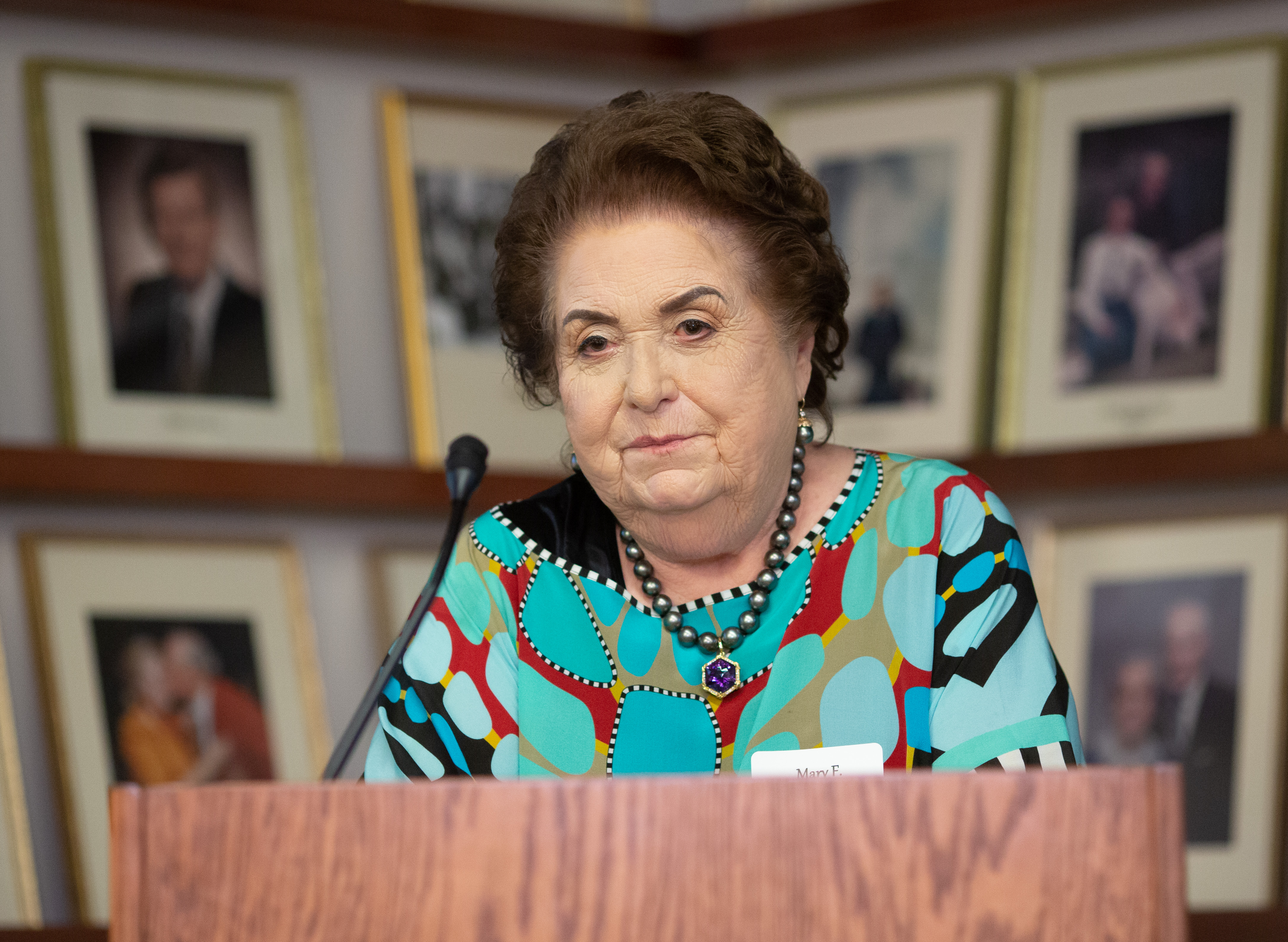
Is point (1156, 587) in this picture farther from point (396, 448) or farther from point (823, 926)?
point (823, 926)

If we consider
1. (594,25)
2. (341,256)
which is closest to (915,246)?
(594,25)

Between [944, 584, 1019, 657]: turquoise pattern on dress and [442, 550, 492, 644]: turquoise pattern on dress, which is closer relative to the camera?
[944, 584, 1019, 657]: turquoise pattern on dress

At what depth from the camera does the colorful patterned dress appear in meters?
1.44

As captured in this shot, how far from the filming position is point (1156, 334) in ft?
8.73

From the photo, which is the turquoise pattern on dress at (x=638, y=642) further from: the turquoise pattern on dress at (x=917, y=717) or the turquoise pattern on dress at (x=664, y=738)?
the turquoise pattern on dress at (x=917, y=717)

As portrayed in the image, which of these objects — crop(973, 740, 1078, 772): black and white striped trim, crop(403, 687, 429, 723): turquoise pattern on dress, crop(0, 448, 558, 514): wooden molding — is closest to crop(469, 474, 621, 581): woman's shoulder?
crop(403, 687, 429, 723): turquoise pattern on dress

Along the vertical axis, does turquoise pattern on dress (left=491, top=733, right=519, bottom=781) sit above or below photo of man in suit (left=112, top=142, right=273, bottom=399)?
below

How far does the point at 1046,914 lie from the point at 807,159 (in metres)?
2.35

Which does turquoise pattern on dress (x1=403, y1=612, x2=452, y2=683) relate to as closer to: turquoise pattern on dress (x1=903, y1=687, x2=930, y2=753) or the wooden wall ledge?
turquoise pattern on dress (x1=903, y1=687, x2=930, y2=753)

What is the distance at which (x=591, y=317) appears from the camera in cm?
151

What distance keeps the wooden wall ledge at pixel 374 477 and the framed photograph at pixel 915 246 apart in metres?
0.23

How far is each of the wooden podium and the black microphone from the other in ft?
0.78

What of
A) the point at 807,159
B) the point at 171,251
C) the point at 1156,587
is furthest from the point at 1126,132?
the point at 171,251

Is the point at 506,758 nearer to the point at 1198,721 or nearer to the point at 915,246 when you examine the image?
the point at 1198,721
